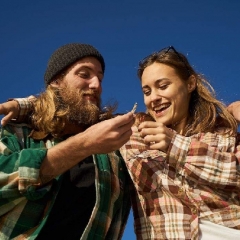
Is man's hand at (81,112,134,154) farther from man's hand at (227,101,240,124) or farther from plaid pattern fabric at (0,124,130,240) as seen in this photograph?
man's hand at (227,101,240,124)

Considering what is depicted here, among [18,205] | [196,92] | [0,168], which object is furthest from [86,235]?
[196,92]

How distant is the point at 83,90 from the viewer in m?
5.35

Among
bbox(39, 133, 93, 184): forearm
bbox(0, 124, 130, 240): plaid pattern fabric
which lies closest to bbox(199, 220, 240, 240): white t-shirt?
bbox(0, 124, 130, 240): plaid pattern fabric

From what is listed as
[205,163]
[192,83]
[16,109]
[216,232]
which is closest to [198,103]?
[192,83]

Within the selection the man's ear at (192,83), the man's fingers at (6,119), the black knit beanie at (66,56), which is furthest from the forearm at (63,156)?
the black knit beanie at (66,56)

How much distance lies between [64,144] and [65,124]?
1164 mm

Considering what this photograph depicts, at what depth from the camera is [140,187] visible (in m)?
4.11

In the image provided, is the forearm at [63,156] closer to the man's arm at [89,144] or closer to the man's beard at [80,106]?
the man's arm at [89,144]

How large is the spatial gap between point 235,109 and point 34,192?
2546 millimetres

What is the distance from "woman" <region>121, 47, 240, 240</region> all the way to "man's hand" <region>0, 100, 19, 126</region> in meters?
1.33

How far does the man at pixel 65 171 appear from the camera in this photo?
3.60m

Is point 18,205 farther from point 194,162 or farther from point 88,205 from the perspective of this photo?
point 194,162

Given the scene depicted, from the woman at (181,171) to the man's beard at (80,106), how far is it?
0.76 metres

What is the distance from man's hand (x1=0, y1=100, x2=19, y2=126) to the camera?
4.11m
